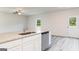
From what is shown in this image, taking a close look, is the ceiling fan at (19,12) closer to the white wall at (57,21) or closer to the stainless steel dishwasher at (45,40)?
the white wall at (57,21)

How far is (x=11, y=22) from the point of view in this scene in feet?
2.76

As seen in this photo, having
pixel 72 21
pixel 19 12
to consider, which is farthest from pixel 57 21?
pixel 19 12

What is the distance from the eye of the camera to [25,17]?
0.84 m

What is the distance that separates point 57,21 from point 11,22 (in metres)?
0.45

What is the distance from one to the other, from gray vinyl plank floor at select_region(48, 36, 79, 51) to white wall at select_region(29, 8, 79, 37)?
0.05m

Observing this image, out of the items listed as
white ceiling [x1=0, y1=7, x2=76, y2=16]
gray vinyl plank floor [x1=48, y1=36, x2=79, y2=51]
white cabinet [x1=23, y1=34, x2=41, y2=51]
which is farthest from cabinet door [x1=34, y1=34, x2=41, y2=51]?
white ceiling [x1=0, y1=7, x2=76, y2=16]

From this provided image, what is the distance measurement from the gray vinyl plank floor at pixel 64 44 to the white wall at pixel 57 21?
54mm

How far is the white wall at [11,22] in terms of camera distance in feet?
2.58

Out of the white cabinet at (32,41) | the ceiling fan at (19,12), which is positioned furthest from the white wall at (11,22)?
the white cabinet at (32,41)

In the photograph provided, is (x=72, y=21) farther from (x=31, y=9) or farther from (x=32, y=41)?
(x=32, y=41)
